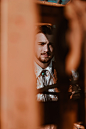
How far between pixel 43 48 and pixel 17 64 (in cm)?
45

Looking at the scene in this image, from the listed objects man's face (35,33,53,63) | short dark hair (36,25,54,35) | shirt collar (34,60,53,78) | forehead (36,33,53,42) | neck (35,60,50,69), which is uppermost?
short dark hair (36,25,54,35)

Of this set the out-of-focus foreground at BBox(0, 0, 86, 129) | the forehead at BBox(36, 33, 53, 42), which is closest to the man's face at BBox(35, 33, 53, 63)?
the forehead at BBox(36, 33, 53, 42)

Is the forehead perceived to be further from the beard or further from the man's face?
the beard

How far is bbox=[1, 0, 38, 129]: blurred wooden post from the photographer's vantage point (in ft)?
1.57

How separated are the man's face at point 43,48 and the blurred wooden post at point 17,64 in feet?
1.28

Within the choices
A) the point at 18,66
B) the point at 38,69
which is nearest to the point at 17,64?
the point at 18,66

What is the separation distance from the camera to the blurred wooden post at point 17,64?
480 mm

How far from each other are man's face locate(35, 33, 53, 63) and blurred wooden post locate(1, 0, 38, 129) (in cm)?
39

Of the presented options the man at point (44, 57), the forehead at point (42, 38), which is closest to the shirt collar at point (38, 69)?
the man at point (44, 57)

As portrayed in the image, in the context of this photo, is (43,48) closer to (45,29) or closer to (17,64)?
(45,29)

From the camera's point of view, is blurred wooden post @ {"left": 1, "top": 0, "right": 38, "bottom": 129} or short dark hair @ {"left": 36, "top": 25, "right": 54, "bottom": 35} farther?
short dark hair @ {"left": 36, "top": 25, "right": 54, "bottom": 35}

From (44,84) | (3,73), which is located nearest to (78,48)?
(44,84)

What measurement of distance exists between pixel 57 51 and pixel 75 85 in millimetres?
240

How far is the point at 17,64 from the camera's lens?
49 centimetres
